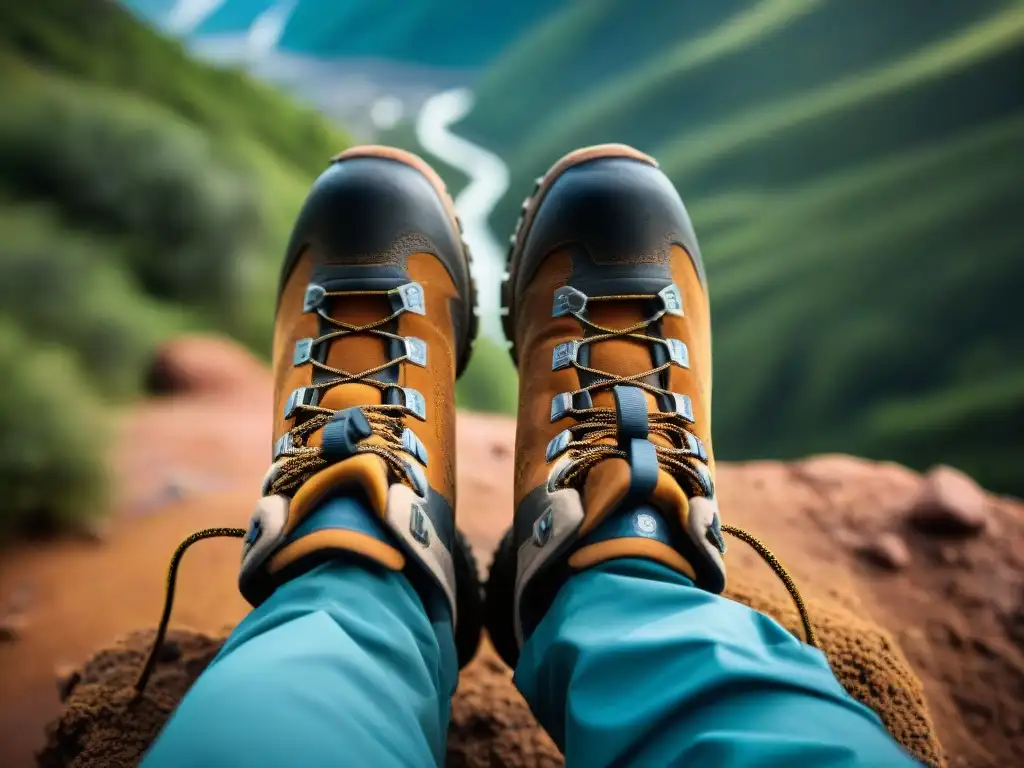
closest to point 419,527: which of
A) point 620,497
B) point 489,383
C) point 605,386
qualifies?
point 620,497

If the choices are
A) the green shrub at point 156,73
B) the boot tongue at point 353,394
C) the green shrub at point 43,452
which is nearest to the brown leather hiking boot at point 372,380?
the boot tongue at point 353,394

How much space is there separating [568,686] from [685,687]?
0.31ft

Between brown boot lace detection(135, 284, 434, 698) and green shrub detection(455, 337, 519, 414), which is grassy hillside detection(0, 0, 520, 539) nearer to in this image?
green shrub detection(455, 337, 519, 414)

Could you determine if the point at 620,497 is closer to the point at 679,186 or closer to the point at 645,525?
the point at 645,525

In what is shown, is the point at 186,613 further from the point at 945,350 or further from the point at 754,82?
the point at 754,82

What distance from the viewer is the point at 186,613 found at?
842mm

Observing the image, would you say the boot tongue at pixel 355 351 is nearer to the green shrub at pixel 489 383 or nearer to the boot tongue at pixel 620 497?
the boot tongue at pixel 620 497

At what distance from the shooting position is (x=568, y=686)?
1.54 feet

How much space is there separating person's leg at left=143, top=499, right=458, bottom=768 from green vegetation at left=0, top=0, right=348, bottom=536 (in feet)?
2.29

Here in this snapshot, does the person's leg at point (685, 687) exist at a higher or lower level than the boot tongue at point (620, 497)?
lower

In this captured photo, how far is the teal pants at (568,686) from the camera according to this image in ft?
1.16

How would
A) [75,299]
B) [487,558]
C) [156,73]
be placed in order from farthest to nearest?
[156,73]
[75,299]
[487,558]

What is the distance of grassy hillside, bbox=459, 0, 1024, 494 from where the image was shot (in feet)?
3.87

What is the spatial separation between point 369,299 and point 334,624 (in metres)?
0.45
